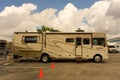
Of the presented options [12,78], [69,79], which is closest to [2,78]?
[12,78]

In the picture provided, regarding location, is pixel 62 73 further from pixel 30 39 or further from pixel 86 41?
pixel 30 39

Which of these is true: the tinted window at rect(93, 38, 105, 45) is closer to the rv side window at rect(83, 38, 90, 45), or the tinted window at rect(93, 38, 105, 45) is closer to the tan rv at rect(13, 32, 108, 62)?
the tan rv at rect(13, 32, 108, 62)

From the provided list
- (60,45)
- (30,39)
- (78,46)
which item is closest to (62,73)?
(78,46)

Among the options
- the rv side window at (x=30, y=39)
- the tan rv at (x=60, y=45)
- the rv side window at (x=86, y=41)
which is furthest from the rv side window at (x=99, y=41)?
the rv side window at (x=30, y=39)

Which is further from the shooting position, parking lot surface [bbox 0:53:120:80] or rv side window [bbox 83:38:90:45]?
rv side window [bbox 83:38:90:45]

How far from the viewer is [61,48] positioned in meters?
24.2

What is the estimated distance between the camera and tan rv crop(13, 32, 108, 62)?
2380cm

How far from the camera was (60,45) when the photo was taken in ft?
79.3

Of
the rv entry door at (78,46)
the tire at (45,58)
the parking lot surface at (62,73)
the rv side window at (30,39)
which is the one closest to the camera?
the parking lot surface at (62,73)

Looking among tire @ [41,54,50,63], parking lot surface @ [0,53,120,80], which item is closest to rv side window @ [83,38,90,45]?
tire @ [41,54,50,63]

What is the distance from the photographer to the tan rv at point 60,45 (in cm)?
2380

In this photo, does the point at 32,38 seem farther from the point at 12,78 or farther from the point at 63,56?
the point at 12,78

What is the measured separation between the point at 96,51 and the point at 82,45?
4.87 feet

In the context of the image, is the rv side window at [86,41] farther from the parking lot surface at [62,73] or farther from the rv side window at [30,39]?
the rv side window at [30,39]
